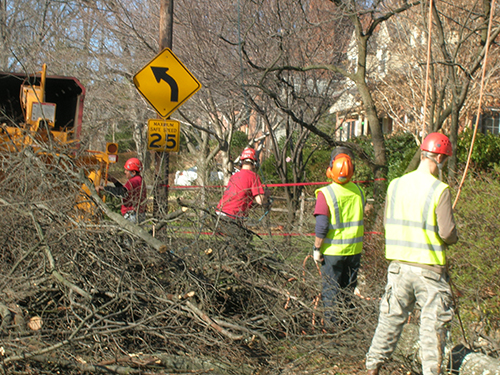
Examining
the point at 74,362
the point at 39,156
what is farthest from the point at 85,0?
the point at 74,362

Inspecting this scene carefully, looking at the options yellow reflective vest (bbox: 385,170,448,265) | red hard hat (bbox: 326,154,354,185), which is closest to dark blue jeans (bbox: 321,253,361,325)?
red hard hat (bbox: 326,154,354,185)

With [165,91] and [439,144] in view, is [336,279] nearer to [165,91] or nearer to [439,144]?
[439,144]

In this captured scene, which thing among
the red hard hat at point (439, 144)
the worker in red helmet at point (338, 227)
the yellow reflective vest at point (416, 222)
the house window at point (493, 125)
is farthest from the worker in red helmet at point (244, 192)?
the house window at point (493, 125)

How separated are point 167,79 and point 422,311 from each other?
16.9 ft

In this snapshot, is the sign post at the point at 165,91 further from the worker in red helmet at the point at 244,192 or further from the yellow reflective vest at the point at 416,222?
the yellow reflective vest at the point at 416,222

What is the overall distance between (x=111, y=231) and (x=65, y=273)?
63 cm

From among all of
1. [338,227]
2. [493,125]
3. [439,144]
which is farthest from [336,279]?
[493,125]

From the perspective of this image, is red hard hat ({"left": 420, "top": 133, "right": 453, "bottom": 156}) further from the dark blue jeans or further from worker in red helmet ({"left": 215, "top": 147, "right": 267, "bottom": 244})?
worker in red helmet ({"left": 215, "top": 147, "right": 267, "bottom": 244})

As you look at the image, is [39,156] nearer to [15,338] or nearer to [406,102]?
[15,338]

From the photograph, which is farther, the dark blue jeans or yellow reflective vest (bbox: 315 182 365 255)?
yellow reflective vest (bbox: 315 182 365 255)

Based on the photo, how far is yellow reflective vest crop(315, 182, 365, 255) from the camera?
5.17 m

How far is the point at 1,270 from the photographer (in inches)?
183

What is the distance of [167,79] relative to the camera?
765 cm

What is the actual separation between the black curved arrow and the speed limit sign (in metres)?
0.36
